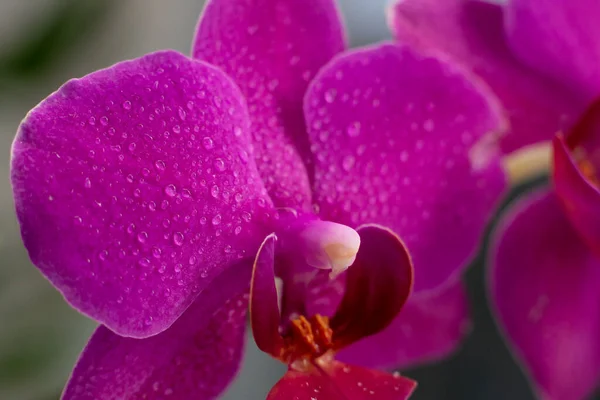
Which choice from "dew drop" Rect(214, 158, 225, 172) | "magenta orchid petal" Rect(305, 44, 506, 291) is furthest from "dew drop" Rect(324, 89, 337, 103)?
"dew drop" Rect(214, 158, 225, 172)

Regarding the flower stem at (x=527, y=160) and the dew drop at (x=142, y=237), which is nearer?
the dew drop at (x=142, y=237)

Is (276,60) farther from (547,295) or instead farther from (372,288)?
(547,295)

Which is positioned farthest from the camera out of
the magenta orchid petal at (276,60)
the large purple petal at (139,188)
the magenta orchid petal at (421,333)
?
the magenta orchid petal at (421,333)

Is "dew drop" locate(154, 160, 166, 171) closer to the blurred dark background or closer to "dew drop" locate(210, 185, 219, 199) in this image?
"dew drop" locate(210, 185, 219, 199)

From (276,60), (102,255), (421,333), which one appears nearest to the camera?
(102,255)

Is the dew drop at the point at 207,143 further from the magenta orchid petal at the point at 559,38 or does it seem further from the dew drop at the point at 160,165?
the magenta orchid petal at the point at 559,38

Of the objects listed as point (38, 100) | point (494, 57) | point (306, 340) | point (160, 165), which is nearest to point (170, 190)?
point (160, 165)

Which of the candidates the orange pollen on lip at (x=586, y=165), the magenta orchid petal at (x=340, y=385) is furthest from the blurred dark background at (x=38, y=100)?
the orange pollen on lip at (x=586, y=165)
